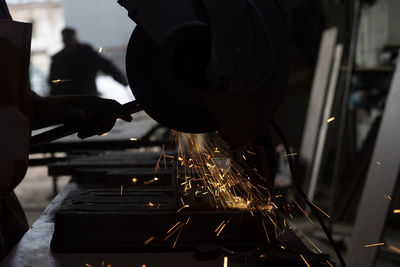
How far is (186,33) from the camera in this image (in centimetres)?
69

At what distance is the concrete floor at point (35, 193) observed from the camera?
3711 mm

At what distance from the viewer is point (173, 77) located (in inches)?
28.0

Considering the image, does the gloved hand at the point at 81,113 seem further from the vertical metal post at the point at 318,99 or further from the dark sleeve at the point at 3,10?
the vertical metal post at the point at 318,99

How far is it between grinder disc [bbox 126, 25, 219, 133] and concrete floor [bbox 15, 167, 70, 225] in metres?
2.90

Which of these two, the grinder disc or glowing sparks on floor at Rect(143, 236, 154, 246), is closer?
the grinder disc

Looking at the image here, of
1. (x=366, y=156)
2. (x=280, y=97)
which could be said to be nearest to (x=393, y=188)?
(x=366, y=156)

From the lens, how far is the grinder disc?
0.71 metres

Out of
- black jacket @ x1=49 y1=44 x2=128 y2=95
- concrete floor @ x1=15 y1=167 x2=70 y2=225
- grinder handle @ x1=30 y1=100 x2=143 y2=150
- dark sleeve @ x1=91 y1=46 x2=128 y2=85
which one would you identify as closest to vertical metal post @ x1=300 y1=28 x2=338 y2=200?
dark sleeve @ x1=91 y1=46 x2=128 y2=85

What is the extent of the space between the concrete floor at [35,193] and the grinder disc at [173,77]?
290 centimetres

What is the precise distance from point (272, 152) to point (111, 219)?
0.39 metres

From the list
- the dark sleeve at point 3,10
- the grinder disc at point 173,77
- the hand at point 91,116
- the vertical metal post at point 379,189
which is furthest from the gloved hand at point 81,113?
the vertical metal post at point 379,189

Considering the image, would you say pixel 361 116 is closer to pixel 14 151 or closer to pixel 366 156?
pixel 366 156

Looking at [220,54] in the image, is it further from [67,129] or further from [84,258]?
[84,258]

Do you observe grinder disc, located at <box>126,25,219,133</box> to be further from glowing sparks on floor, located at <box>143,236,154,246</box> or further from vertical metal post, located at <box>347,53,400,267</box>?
vertical metal post, located at <box>347,53,400,267</box>
